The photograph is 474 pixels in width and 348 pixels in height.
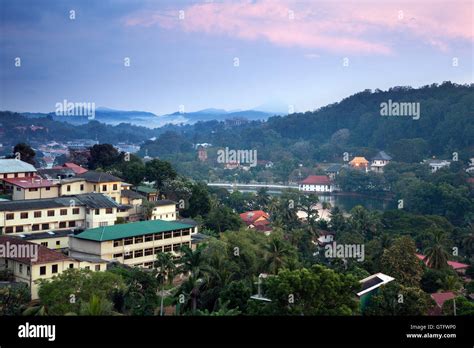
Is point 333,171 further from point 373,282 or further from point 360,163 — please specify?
point 373,282

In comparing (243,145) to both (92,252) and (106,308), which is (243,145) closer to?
(92,252)

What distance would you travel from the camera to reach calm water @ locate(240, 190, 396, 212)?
18723 mm

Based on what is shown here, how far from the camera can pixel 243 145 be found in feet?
104

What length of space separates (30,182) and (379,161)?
19.0 metres

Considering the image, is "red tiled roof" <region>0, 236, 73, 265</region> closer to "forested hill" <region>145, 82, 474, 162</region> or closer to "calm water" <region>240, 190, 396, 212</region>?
"calm water" <region>240, 190, 396, 212</region>

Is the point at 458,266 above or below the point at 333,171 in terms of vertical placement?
below

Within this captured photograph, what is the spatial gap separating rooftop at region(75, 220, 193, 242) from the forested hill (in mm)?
18805

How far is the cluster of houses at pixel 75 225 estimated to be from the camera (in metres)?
5.96

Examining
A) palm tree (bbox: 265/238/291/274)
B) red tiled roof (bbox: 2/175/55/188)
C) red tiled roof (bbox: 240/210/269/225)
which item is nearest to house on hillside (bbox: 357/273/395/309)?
palm tree (bbox: 265/238/291/274)

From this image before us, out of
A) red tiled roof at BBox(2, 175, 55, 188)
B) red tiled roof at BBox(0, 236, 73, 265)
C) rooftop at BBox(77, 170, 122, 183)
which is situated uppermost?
Result: rooftop at BBox(77, 170, 122, 183)

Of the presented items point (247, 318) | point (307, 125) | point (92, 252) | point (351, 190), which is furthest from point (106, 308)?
point (307, 125)

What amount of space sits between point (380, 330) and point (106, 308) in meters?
3.50

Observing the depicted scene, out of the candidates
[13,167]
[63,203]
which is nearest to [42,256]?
[63,203]

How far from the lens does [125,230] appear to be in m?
6.97
